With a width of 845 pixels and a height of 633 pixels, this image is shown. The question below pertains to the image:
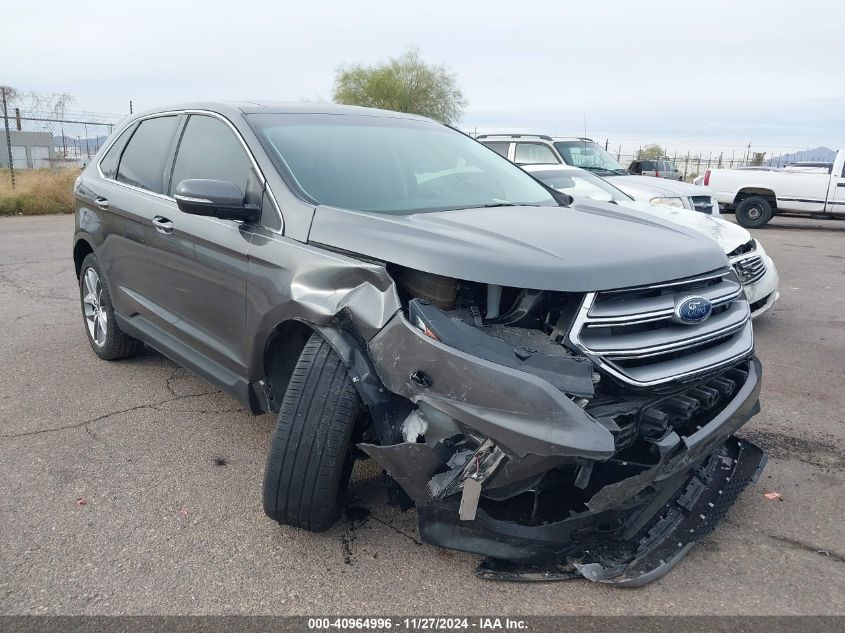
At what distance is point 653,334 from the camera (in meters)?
2.68

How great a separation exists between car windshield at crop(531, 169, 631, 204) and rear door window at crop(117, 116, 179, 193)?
4.99 metres

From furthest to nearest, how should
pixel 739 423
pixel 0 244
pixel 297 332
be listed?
pixel 0 244
pixel 297 332
pixel 739 423

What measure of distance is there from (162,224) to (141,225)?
14.2 inches

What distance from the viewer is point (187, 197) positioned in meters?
3.18

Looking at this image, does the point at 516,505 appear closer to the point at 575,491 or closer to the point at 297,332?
the point at 575,491

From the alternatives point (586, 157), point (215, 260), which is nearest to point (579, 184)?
point (586, 157)

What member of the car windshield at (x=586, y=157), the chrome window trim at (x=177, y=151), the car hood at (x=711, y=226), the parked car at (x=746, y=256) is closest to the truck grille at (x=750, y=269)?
the parked car at (x=746, y=256)

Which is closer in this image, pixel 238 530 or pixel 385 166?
pixel 238 530

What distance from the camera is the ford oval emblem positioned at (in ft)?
9.03

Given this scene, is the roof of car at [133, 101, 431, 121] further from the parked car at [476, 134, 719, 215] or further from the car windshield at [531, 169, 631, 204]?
the parked car at [476, 134, 719, 215]

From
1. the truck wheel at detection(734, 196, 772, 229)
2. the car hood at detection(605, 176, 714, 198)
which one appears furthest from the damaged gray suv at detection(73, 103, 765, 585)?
the truck wheel at detection(734, 196, 772, 229)

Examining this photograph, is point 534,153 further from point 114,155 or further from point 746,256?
point 114,155

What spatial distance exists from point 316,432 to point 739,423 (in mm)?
1671

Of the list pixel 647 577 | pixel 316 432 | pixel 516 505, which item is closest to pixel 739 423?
pixel 647 577
